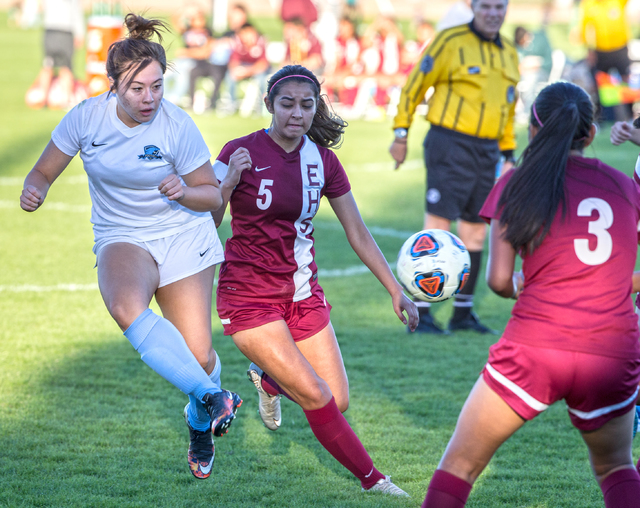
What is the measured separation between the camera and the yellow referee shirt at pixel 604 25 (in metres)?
16.4

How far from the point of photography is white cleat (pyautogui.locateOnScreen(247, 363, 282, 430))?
4363 millimetres

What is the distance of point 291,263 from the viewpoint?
3979mm

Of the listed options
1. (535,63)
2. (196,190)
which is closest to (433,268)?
(196,190)

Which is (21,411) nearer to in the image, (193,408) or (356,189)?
(193,408)

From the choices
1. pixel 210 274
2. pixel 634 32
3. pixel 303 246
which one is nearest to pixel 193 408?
pixel 210 274

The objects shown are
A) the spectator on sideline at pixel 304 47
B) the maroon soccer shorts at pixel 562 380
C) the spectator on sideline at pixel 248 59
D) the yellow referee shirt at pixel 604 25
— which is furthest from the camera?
the spectator on sideline at pixel 304 47

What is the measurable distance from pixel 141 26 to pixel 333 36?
19.7m

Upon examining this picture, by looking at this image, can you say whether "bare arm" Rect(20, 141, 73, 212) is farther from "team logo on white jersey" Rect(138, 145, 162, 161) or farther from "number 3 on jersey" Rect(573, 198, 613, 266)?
"number 3 on jersey" Rect(573, 198, 613, 266)

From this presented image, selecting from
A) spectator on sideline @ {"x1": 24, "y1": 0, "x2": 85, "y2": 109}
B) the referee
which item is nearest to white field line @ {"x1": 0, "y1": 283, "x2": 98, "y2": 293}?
the referee

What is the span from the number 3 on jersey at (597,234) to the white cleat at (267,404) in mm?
2149

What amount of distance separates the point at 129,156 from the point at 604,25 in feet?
49.1

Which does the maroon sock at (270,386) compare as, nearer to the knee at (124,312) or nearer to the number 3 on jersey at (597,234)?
the knee at (124,312)

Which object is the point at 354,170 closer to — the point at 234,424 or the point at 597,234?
the point at 234,424

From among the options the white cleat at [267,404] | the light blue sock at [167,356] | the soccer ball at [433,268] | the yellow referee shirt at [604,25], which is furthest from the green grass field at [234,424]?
the yellow referee shirt at [604,25]
